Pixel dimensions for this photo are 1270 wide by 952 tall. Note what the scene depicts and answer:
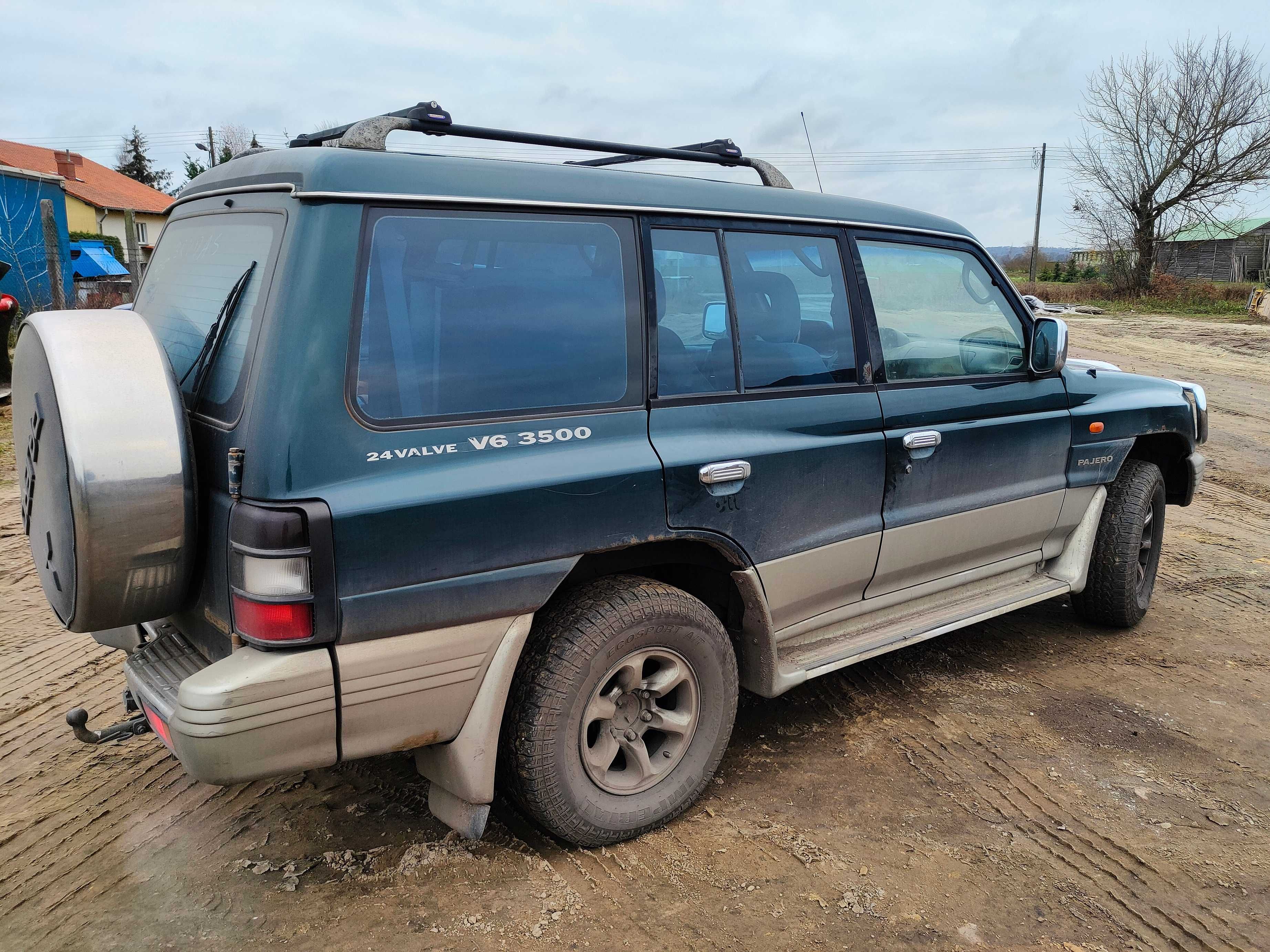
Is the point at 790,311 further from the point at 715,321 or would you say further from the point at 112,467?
the point at 112,467

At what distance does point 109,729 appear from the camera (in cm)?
276

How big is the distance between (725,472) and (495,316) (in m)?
0.85

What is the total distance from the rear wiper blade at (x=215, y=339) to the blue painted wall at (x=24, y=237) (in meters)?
17.3

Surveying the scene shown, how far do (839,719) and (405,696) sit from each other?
2.04 m

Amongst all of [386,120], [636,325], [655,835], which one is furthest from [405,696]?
[386,120]

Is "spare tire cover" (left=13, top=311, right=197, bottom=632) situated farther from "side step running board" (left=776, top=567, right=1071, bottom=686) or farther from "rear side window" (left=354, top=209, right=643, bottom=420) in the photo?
"side step running board" (left=776, top=567, right=1071, bottom=686)

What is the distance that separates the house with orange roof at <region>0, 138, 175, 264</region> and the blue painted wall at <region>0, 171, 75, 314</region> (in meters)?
13.8

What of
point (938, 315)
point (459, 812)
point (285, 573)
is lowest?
point (459, 812)

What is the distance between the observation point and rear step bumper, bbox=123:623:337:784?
2264 millimetres

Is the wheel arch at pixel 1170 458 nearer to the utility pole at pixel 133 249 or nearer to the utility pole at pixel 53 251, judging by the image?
the utility pole at pixel 133 249

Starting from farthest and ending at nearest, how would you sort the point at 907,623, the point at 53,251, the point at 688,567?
the point at 53,251
the point at 907,623
the point at 688,567

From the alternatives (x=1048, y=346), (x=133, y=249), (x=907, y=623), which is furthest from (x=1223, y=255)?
(x=907, y=623)

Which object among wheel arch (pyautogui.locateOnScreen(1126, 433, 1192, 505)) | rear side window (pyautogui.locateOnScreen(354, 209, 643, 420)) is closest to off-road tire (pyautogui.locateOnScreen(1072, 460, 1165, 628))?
wheel arch (pyautogui.locateOnScreen(1126, 433, 1192, 505))

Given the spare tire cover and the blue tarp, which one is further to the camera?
the blue tarp
